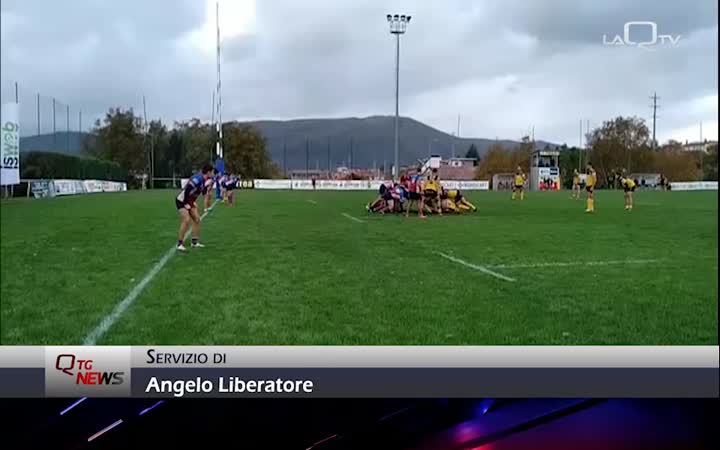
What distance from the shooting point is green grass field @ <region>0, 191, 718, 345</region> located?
12.7 feet

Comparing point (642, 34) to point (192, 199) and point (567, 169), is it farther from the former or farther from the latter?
point (567, 169)

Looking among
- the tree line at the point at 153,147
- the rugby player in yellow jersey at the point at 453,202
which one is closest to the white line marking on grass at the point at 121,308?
the tree line at the point at 153,147

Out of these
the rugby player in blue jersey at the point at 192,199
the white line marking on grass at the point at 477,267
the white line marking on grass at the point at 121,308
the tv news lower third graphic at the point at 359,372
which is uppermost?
the rugby player in blue jersey at the point at 192,199

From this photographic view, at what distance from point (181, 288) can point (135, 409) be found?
488 centimetres

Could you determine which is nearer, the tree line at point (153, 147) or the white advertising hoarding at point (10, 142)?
the white advertising hoarding at point (10, 142)

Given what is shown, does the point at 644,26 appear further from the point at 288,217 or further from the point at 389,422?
the point at 288,217

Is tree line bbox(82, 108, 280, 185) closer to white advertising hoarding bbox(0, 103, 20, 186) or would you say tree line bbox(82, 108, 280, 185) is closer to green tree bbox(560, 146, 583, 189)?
white advertising hoarding bbox(0, 103, 20, 186)

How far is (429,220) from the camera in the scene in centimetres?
1432

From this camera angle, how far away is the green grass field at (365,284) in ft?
12.7

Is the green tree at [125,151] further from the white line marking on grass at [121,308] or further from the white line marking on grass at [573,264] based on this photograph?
the white line marking on grass at [573,264]

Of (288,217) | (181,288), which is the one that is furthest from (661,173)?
(181,288)

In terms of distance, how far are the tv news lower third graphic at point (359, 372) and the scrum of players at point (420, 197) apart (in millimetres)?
13302

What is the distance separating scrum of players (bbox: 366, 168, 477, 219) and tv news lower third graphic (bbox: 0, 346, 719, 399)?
13302mm

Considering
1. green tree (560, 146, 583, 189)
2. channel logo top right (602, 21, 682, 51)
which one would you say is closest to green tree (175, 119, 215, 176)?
channel logo top right (602, 21, 682, 51)
